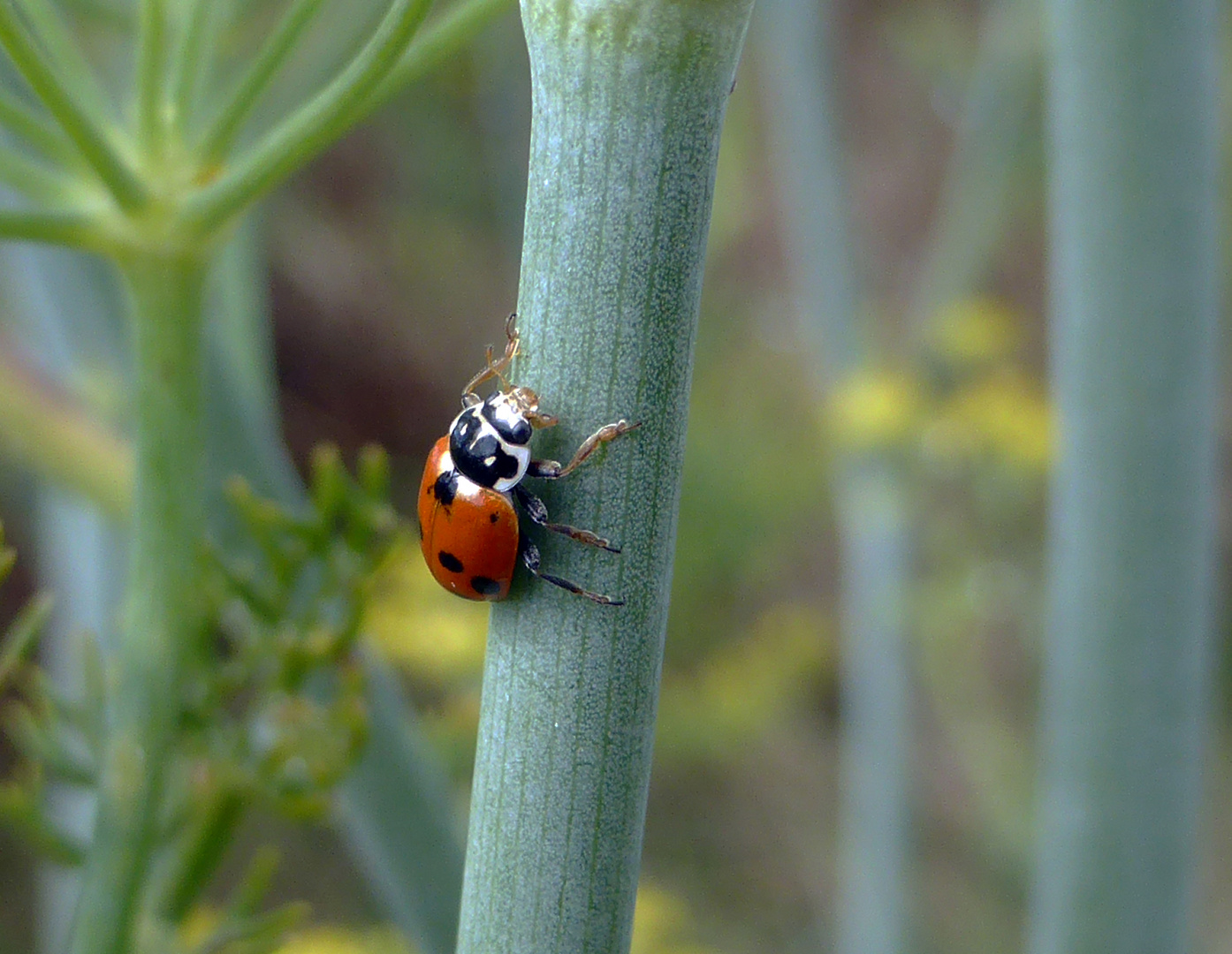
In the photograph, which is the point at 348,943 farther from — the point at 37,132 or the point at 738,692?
the point at 738,692

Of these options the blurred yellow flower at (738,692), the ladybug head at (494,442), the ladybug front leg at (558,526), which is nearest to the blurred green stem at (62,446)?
the ladybug head at (494,442)

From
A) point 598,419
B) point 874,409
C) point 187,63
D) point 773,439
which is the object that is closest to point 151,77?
point 187,63

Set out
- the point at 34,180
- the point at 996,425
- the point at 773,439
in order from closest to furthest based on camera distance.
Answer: the point at 34,180
the point at 996,425
the point at 773,439

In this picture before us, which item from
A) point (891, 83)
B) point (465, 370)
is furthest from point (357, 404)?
point (891, 83)

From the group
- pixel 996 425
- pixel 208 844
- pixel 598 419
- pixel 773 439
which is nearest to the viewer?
pixel 598 419

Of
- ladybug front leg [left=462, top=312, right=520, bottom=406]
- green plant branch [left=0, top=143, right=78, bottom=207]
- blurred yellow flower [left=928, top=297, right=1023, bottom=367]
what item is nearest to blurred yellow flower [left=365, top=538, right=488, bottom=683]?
ladybug front leg [left=462, top=312, right=520, bottom=406]

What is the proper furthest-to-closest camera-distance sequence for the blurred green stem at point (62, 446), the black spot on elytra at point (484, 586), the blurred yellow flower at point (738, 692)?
the blurred yellow flower at point (738, 692), the blurred green stem at point (62, 446), the black spot on elytra at point (484, 586)

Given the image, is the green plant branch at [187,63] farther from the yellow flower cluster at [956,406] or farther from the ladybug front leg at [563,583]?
the yellow flower cluster at [956,406]

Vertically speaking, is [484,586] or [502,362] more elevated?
[502,362]
